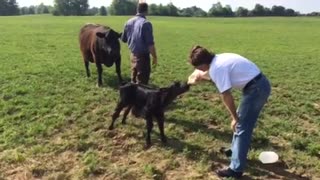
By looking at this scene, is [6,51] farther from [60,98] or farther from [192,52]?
[192,52]

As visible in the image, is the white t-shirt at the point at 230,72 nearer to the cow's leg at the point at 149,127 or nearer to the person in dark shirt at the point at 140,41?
the cow's leg at the point at 149,127

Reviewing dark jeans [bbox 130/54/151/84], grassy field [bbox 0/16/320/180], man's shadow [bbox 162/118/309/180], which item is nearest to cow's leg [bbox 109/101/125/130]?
grassy field [bbox 0/16/320/180]

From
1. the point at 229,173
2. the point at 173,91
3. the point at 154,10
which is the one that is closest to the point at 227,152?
the point at 229,173

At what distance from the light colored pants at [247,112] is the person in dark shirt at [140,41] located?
331 cm

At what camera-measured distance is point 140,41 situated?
925 centimetres

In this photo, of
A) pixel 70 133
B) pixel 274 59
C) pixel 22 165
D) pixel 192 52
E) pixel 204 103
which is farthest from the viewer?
pixel 274 59

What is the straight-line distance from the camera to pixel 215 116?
9.77 metres

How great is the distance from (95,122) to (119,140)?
1.16 metres

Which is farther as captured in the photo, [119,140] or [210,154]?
[119,140]

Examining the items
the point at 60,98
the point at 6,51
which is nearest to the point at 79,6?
the point at 6,51

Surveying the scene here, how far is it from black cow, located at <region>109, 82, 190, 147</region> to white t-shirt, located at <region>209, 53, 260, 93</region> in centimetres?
130

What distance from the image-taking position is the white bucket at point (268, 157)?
24.1 feet

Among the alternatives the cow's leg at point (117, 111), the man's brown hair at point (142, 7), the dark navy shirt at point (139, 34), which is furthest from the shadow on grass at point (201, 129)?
the man's brown hair at point (142, 7)

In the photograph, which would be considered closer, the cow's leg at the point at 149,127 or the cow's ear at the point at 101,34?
the cow's leg at the point at 149,127
